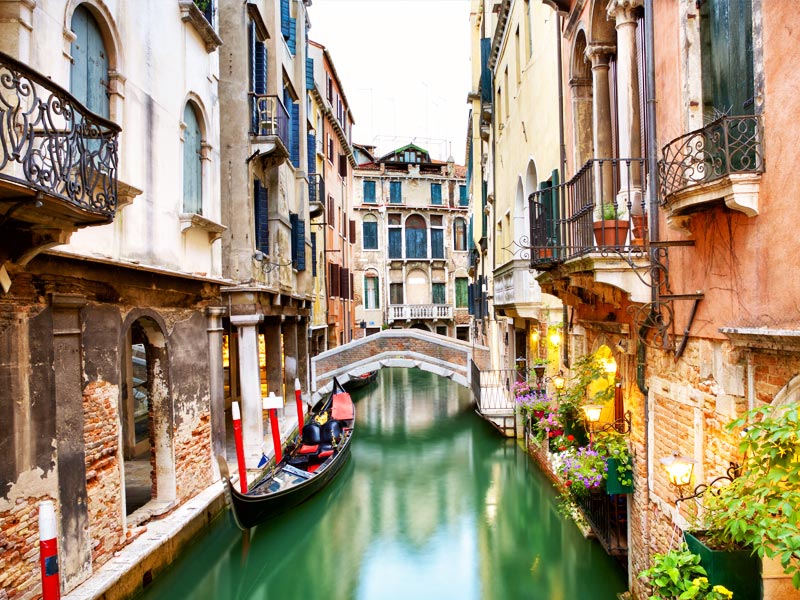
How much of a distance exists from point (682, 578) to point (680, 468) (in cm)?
83

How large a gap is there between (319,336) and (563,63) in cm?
1255

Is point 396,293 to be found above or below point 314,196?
below

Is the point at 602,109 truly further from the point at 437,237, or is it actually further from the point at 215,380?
the point at 437,237

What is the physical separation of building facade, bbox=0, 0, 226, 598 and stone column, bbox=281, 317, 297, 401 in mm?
5069

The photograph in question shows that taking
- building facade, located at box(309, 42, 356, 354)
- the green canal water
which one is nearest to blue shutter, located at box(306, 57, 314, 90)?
building facade, located at box(309, 42, 356, 354)

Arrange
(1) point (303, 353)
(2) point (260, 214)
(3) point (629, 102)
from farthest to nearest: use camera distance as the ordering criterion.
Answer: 1. (1) point (303, 353)
2. (2) point (260, 214)
3. (3) point (629, 102)

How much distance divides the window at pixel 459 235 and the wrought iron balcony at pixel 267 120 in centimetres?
2151

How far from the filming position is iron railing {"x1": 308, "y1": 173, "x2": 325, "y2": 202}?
1526cm

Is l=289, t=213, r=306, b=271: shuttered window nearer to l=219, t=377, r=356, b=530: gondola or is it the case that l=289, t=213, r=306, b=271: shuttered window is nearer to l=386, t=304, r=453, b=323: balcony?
l=219, t=377, r=356, b=530: gondola

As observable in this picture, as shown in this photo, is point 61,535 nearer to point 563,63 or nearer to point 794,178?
point 794,178

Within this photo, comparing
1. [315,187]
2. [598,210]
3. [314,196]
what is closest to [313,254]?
[314,196]

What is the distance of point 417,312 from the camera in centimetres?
2958

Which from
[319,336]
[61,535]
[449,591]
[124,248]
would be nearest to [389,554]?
[449,591]

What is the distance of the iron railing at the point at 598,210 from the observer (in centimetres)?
476
